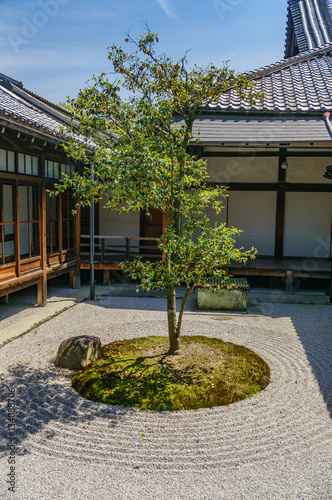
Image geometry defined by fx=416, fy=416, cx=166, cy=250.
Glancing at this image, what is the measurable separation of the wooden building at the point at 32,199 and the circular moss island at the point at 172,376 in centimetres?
284

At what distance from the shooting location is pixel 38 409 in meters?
4.62

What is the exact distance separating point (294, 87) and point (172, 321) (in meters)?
8.85

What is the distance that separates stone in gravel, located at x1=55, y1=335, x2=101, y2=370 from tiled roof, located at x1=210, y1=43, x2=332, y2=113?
7.18 m

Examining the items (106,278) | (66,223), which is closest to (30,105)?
(66,223)

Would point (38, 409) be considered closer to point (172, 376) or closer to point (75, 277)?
point (172, 376)

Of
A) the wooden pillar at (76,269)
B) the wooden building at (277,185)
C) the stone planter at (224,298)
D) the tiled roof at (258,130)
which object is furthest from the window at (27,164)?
the stone planter at (224,298)

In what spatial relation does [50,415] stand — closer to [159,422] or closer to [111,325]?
[159,422]

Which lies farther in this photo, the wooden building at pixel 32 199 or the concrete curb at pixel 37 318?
the wooden building at pixel 32 199

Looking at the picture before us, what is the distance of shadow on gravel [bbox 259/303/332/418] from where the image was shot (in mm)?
5547

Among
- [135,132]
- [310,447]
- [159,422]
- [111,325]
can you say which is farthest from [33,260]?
[310,447]

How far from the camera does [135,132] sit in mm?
5180

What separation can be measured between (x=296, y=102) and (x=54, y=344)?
852cm

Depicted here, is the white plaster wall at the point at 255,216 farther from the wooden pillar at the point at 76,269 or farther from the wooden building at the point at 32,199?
the wooden building at the point at 32,199

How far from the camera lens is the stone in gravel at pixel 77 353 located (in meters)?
5.77
